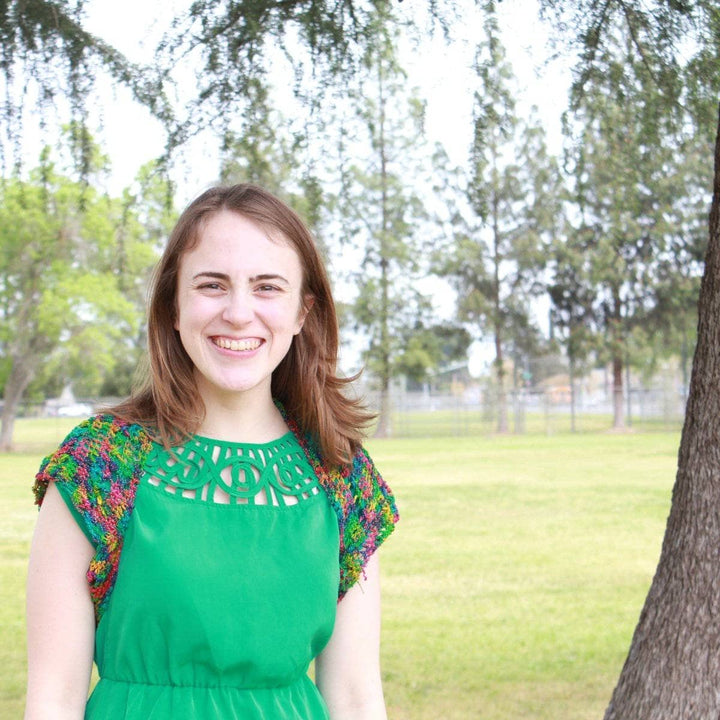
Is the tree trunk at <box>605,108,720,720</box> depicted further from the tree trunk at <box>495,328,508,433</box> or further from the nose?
the tree trunk at <box>495,328,508,433</box>

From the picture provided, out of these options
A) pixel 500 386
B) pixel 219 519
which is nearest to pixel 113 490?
pixel 219 519

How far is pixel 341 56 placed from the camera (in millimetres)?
3934

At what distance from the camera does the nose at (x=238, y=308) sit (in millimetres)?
1585

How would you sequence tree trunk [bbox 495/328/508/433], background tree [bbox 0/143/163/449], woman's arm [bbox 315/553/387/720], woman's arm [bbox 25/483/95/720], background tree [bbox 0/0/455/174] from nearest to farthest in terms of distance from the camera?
woman's arm [bbox 25/483/95/720] → woman's arm [bbox 315/553/387/720] → background tree [bbox 0/0/455/174] → background tree [bbox 0/143/163/449] → tree trunk [bbox 495/328/508/433]

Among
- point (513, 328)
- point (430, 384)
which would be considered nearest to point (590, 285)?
point (513, 328)

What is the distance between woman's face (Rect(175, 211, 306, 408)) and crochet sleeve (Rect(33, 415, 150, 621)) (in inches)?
7.1

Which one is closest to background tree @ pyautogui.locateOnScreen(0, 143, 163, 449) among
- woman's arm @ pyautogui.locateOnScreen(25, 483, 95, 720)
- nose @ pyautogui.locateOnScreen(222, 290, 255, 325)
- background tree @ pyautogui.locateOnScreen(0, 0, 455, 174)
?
background tree @ pyautogui.locateOnScreen(0, 0, 455, 174)

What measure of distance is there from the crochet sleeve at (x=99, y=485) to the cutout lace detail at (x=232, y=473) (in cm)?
4

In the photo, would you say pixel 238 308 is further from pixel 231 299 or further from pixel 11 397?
pixel 11 397

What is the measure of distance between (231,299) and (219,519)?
1.07ft

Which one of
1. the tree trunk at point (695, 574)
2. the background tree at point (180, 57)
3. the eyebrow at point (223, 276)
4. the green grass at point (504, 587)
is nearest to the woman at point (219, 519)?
the eyebrow at point (223, 276)

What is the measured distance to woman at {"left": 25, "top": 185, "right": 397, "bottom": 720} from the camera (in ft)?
4.85

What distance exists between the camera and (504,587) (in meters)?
9.20

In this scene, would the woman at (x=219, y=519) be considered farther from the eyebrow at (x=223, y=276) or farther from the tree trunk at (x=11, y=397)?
the tree trunk at (x=11, y=397)
